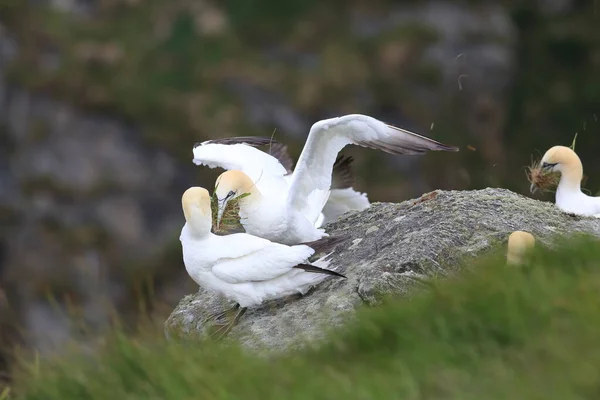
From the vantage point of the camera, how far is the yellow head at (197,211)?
7629mm

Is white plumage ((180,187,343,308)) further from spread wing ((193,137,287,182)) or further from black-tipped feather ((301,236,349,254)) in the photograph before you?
spread wing ((193,137,287,182))

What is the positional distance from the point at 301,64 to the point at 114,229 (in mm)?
5199

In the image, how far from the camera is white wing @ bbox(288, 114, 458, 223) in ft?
28.3

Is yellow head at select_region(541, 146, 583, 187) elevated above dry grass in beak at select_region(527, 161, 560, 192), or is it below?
above

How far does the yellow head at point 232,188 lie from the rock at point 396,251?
29.2 inches

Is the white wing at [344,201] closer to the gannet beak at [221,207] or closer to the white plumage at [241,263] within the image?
the gannet beak at [221,207]

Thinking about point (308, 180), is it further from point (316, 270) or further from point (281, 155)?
point (316, 270)

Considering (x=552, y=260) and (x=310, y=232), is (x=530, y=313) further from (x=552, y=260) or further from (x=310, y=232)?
(x=310, y=232)

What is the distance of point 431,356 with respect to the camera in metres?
5.10

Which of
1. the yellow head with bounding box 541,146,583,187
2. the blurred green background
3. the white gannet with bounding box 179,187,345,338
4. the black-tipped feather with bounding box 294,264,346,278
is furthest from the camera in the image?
the blurred green background

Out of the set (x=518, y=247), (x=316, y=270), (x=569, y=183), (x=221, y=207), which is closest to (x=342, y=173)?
(x=221, y=207)

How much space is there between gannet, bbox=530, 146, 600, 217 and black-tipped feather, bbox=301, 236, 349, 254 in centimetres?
185

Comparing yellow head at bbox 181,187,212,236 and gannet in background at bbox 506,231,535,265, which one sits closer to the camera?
gannet in background at bbox 506,231,535,265

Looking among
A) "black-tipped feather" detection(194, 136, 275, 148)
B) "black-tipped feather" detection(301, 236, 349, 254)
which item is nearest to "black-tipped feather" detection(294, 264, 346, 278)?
"black-tipped feather" detection(301, 236, 349, 254)
